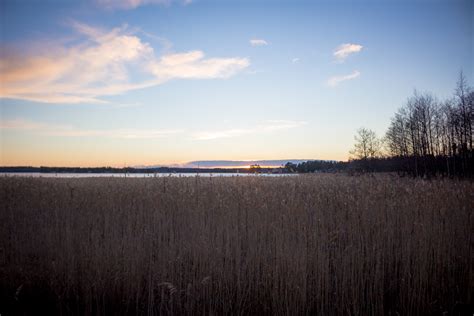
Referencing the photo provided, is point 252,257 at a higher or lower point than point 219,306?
higher

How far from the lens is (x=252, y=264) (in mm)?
4410

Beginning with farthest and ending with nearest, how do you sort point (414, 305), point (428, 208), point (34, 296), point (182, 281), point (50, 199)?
point (50, 199), point (428, 208), point (182, 281), point (34, 296), point (414, 305)

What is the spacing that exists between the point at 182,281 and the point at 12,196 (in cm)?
965

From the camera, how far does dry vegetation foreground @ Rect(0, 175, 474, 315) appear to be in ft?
12.0

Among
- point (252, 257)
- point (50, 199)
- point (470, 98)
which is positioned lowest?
point (252, 257)

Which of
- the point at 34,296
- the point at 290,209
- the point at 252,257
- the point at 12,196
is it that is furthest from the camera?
the point at 12,196

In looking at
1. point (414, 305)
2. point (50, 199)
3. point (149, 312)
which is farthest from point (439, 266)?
point (50, 199)

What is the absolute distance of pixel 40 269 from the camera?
4.59 meters

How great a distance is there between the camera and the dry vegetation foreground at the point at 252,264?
3649 mm

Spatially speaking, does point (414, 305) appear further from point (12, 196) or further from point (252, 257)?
point (12, 196)

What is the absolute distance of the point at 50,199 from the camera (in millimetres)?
9375

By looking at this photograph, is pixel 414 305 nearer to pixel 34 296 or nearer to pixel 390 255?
pixel 390 255

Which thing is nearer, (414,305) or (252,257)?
(414,305)

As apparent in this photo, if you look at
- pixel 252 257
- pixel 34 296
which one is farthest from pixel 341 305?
pixel 34 296
